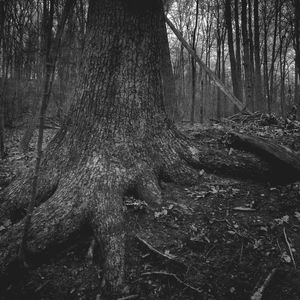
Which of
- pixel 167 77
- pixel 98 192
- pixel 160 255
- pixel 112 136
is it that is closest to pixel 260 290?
pixel 160 255

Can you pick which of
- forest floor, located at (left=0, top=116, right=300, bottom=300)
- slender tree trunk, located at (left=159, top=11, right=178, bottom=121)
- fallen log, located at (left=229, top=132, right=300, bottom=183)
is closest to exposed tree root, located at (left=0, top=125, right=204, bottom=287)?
forest floor, located at (left=0, top=116, right=300, bottom=300)

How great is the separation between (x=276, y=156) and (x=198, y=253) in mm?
1713

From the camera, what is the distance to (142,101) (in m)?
3.15

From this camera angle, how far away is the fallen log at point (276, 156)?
315cm

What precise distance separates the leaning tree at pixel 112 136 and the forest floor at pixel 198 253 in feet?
0.80

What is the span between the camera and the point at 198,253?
2.34 meters

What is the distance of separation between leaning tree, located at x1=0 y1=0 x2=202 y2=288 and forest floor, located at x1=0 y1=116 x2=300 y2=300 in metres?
0.24

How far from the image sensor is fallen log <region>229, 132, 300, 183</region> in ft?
10.3

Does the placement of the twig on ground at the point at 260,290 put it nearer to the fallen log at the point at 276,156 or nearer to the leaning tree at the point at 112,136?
the leaning tree at the point at 112,136

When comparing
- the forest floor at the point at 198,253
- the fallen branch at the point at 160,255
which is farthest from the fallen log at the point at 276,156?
the fallen branch at the point at 160,255

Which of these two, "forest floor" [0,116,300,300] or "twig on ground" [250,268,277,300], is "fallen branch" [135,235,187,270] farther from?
"twig on ground" [250,268,277,300]

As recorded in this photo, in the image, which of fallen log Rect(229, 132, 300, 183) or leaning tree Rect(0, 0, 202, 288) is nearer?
leaning tree Rect(0, 0, 202, 288)

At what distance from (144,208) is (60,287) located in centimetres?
105

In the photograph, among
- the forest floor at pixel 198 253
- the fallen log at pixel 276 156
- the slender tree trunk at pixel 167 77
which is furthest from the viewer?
the slender tree trunk at pixel 167 77
